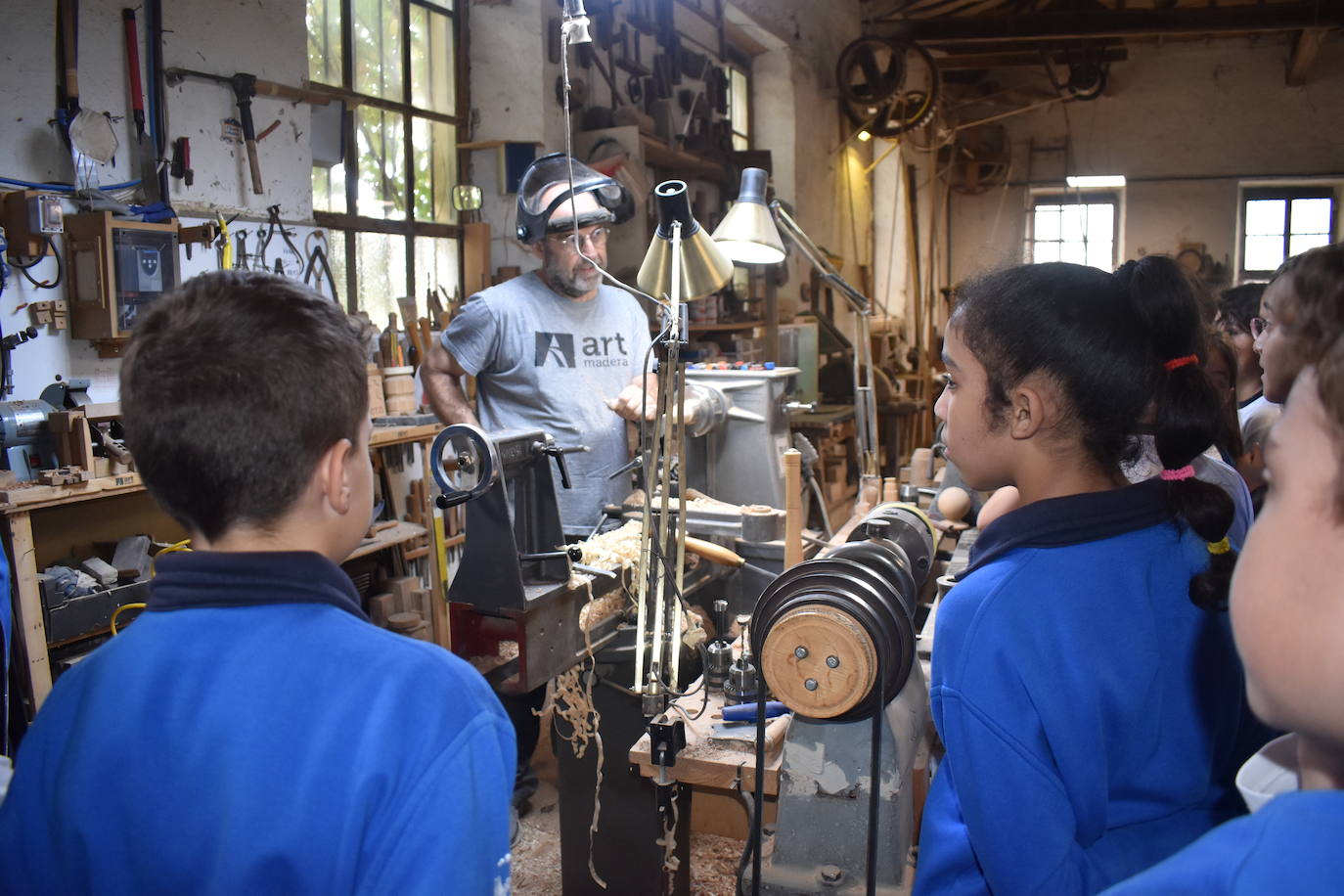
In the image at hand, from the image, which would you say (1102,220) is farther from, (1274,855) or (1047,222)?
(1274,855)

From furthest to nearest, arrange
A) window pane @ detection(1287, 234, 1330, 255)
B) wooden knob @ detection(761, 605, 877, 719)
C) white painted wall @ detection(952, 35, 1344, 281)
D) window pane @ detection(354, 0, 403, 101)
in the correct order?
1. window pane @ detection(1287, 234, 1330, 255)
2. white painted wall @ detection(952, 35, 1344, 281)
3. window pane @ detection(354, 0, 403, 101)
4. wooden knob @ detection(761, 605, 877, 719)

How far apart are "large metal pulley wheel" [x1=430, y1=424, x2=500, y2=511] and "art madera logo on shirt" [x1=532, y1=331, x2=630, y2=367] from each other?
46.2 inches

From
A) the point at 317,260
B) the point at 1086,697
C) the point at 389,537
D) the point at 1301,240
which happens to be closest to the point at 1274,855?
the point at 1086,697

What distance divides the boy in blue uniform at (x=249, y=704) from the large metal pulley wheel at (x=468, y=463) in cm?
89

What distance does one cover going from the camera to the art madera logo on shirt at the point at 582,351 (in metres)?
2.89

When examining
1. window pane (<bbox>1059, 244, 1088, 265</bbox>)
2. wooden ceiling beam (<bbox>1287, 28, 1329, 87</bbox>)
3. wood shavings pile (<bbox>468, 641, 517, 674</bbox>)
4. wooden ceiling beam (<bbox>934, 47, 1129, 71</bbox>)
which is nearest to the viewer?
wood shavings pile (<bbox>468, 641, 517, 674</bbox>)

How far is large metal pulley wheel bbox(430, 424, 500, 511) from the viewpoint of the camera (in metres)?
1.70

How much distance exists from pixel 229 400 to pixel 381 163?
374cm

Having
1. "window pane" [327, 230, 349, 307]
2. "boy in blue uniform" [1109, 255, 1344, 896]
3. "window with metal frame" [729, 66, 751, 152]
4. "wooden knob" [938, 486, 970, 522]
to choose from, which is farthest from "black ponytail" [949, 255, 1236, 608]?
"window with metal frame" [729, 66, 751, 152]

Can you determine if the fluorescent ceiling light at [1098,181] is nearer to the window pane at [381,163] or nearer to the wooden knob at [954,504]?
the window pane at [381,163]

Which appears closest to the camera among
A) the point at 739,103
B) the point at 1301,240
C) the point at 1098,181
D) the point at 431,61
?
the point at 431,61

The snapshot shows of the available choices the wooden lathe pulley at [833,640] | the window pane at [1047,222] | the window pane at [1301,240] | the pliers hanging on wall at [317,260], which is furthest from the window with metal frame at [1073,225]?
the wooden lathe pulley at [833,640]

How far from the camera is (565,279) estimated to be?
2887 millimetres

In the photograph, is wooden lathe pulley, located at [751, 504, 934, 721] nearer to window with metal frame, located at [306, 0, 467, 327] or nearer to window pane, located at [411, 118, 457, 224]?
window with metal frame, located at [306, 0, 467, 327]
